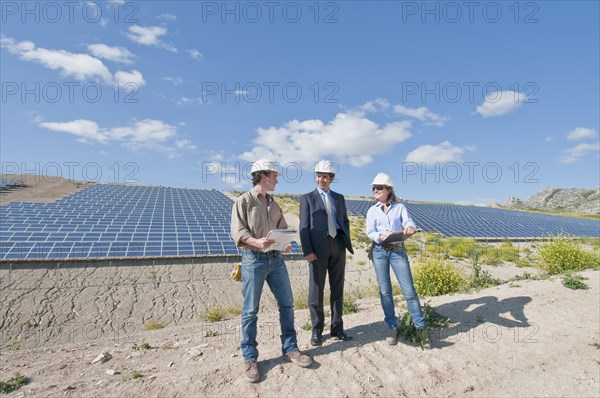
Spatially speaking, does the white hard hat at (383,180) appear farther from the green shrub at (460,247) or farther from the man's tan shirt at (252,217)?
the green shrub at (460,247)

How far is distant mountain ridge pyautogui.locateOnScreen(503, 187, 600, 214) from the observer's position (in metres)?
87.7

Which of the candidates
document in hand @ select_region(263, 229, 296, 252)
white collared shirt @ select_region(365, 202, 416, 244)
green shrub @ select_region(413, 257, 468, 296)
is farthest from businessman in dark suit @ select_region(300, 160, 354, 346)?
Result: green shrub @ select_region(413, 257, 468, 296)

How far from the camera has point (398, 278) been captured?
4477 millimetres

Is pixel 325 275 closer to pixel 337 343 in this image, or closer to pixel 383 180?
pixel 337 343

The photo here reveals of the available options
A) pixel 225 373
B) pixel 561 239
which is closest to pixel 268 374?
pixel 225 373

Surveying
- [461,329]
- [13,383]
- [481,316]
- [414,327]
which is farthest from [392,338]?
[13,383]

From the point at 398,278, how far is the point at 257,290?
2.08 metres

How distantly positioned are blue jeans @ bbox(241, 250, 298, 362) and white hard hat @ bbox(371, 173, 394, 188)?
1.84 meters

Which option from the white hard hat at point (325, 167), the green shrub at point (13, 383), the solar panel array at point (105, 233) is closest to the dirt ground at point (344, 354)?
the green shrub at point (13, 383)

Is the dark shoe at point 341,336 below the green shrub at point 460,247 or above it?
above

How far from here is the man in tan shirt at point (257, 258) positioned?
3.56 metres

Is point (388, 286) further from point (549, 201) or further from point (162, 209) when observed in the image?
point (549, 201)

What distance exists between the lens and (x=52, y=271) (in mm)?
10539

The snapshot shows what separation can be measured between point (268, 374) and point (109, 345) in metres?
3.41
